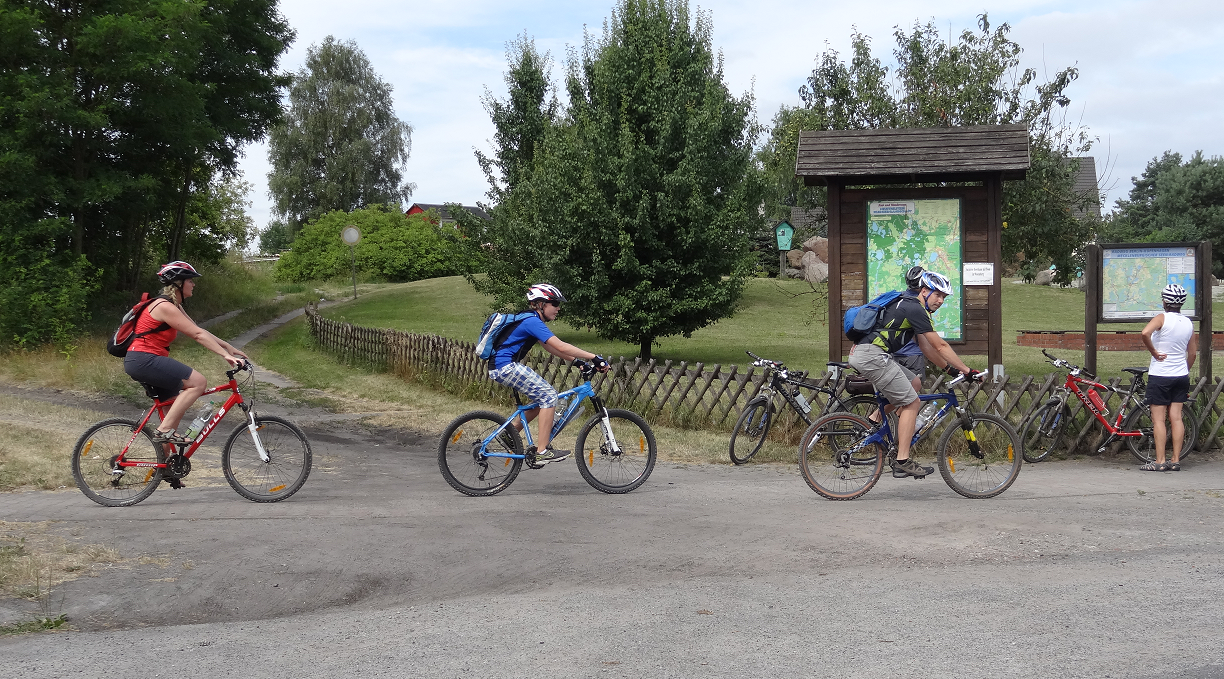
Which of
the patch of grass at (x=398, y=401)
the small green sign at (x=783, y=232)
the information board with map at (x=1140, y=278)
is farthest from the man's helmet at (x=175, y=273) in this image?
the small green sign at (x=783, y=232)

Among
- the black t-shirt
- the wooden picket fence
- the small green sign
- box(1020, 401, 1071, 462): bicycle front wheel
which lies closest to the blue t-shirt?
the black t-shirt

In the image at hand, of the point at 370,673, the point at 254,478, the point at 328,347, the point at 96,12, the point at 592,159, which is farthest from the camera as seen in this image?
the point at 328,347

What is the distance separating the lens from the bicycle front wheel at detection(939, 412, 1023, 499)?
28.1 feet

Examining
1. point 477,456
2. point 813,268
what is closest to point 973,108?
point 477,456

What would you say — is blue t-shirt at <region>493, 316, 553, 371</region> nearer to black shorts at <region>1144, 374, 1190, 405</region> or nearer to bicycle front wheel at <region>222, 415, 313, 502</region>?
bicycle front wheel at <region>222, 415, 313, 502</region>

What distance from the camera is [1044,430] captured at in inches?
440

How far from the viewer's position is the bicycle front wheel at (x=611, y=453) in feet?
29.6

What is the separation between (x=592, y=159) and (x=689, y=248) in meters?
2.54

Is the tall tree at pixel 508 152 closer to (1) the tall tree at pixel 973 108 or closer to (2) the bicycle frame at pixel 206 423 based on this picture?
(1) the tall tree at pixel 973 108

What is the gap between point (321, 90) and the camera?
63.7 m

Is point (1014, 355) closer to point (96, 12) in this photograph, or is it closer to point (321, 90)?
point (96, 12)

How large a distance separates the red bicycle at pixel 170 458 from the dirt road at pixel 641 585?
0.19 meters

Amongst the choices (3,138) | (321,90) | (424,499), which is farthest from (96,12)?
(321,90)

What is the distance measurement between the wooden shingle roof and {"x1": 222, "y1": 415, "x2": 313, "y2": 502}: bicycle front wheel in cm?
733
